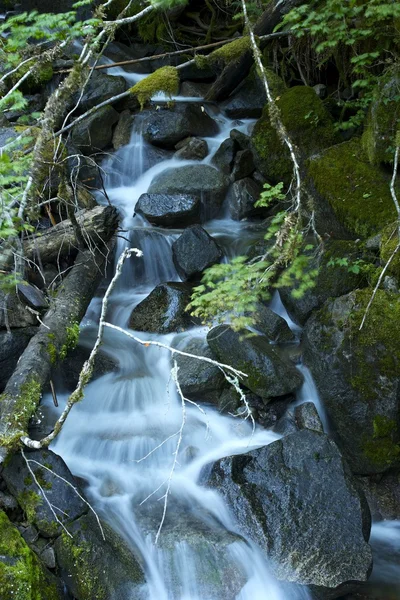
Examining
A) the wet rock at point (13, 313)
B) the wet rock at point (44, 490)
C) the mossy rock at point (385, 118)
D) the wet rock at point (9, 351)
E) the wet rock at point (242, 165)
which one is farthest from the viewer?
the wet rock at point (242, 165)

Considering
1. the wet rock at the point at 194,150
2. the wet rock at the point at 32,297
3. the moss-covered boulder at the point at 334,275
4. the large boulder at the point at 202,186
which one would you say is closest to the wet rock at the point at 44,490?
the wet rock at the point at 32,297

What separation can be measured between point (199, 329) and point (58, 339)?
6.52ft

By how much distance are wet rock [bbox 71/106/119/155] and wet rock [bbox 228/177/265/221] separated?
101 inches

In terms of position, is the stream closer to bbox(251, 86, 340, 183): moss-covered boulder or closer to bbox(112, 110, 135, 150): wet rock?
bbox(251, 86, 340, 183): moss-covered boulder

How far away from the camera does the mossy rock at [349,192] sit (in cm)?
641

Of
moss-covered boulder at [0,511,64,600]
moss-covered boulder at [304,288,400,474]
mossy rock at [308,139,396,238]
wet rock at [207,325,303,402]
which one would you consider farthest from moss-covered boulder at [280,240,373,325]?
moss-covered boulder at [0,511,64,600]

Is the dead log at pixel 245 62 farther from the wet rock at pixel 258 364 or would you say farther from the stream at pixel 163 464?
the wet rock at pixel 258 364

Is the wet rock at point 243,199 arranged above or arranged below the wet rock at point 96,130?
below

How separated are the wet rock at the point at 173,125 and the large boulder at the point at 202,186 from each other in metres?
1.16

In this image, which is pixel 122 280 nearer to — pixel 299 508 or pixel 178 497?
pixel 178 497

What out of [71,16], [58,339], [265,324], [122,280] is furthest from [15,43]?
[265,324]

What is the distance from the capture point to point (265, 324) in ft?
20.6

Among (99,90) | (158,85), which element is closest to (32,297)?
(158,85)

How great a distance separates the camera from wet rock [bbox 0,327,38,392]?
16.6 ft
